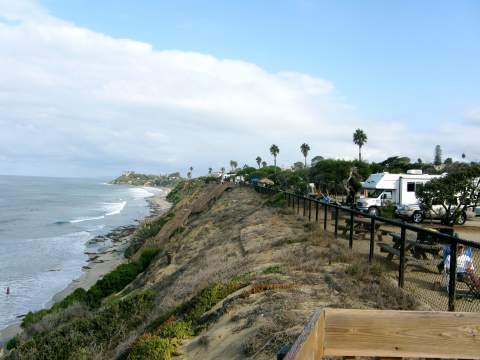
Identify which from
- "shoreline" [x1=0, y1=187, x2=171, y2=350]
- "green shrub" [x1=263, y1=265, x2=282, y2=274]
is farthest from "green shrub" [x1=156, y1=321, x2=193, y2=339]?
"shoreline" [x1=0, y1=187, x2=171, y2=350]

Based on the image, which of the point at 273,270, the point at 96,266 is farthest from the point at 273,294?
the point at 96,266

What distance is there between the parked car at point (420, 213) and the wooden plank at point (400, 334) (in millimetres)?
24236

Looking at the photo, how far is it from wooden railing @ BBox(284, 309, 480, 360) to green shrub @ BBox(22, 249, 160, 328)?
55.0ft

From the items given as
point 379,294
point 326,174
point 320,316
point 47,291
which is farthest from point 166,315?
point 326,174

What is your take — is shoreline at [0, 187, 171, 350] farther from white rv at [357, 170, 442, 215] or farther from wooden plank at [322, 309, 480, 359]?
white rv at [357, 170, 442, 215]

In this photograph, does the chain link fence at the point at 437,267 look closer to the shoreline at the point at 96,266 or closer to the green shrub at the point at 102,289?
the green shrub at the point at 102,289

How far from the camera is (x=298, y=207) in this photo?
22891 mm

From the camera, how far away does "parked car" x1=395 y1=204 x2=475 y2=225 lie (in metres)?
25.7

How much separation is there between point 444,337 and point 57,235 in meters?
51.6

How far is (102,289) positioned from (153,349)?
15698mm

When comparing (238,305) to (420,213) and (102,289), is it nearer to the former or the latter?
(102,289)

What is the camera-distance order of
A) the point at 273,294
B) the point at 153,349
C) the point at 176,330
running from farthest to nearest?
the point at 273,294 → the point at 176,330 → the point at 153,349

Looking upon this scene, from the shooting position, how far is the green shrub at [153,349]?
663cm

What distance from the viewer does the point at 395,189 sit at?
29.6 m
